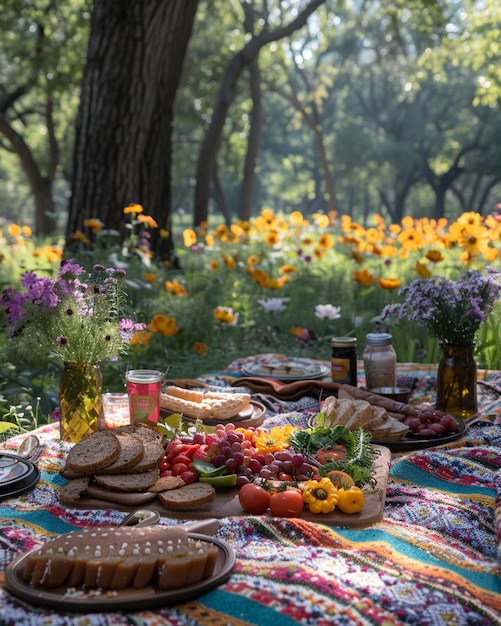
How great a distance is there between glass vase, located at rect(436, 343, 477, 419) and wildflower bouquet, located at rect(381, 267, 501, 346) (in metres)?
0.05

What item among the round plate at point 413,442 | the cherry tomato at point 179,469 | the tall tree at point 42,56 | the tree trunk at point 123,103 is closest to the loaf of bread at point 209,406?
the round plate at point 413,442

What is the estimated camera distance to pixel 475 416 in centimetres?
409

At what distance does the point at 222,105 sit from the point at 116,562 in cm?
1224

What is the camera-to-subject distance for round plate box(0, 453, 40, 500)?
281cm

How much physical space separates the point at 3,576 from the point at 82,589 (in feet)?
0.89

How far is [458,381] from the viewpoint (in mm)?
4082

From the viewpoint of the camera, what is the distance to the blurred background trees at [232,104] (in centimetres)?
776

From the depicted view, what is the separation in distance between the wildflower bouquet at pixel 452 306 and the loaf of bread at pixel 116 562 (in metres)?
2.24

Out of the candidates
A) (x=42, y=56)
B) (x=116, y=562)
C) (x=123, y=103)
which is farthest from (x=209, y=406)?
(x=42, y=56)

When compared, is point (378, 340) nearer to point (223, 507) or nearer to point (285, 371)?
point (285, 371)

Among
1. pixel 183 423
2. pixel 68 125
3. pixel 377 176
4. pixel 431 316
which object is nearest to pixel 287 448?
pixel 183 423

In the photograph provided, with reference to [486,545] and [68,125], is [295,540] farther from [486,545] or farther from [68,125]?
[68,125]

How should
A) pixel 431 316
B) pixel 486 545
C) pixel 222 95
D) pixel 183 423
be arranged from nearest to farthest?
1. pixel 486 545
2. pixel 183 423
3. pixel 431 316
4. pixel 222 95

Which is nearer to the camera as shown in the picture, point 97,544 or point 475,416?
point 97,544
